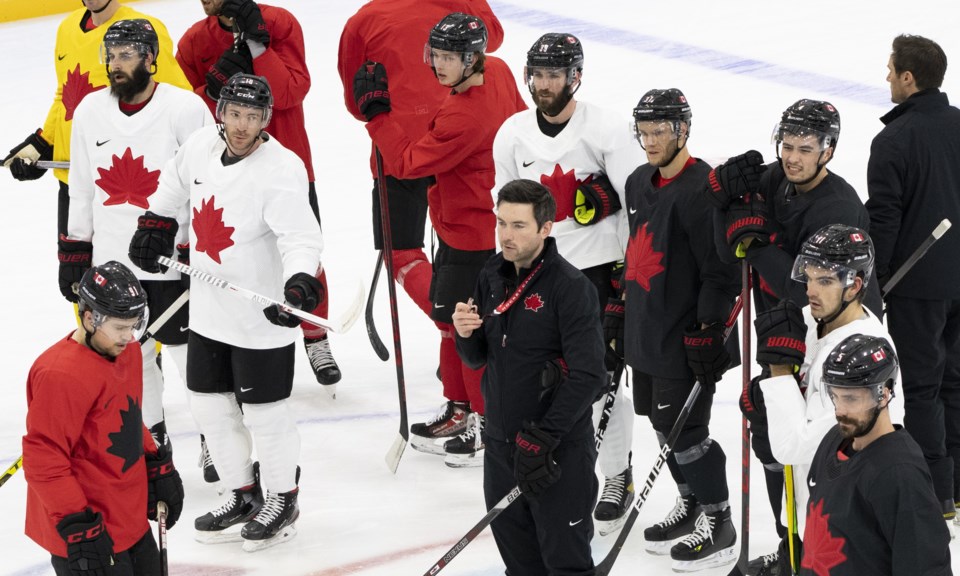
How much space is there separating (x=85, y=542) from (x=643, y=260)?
1640 millimetres

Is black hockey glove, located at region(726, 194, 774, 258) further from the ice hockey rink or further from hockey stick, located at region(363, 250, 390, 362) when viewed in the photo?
hockey stick, located at region(363, 250, 390, 362)

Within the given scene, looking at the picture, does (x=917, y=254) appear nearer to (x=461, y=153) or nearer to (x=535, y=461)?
(x=535, y=461)

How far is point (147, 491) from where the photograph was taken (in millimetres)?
3320

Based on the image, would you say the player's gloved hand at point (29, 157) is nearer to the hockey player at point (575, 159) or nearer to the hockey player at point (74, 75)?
the hockey player at point (74, 75)

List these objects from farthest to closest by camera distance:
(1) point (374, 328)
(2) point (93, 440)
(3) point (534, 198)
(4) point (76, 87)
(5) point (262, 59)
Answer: (1) point (374, 328), (5) point (262, 59), (4) point (76, 87), (3) point (534, 198), (2) point (93, 440)

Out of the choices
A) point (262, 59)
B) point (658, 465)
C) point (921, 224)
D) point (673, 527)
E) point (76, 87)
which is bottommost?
point (673, 527)

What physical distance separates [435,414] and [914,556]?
2742 mm

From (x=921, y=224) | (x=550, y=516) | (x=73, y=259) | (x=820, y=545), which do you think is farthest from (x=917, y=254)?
(x=73, y=259)

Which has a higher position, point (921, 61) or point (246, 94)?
point (921, 61)

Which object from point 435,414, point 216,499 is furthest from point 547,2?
point 216,499

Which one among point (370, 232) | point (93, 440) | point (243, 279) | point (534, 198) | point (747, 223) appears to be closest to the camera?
point (93, 440)

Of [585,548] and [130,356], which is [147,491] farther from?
[585,548]

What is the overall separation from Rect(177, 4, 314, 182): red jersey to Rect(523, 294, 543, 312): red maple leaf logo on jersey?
1.96m

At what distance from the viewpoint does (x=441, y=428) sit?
193 inches
